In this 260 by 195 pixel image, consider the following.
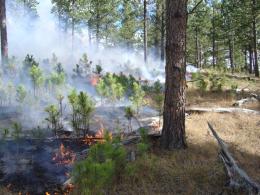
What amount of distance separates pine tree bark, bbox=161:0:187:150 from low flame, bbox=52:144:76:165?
5.97 ft

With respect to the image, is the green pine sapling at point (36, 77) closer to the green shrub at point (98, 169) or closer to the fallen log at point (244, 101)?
the fallen log at point (244, 101)

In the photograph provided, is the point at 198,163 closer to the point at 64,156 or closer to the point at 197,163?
the point at 197,163

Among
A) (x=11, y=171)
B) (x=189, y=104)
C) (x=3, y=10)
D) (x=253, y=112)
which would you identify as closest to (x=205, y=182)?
(x=11, y=171)

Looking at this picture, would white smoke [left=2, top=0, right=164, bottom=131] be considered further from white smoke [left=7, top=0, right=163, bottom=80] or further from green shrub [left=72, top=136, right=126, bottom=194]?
green shrub [left=72, top=136, right=126, bottom=194]

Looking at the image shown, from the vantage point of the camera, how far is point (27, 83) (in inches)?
505

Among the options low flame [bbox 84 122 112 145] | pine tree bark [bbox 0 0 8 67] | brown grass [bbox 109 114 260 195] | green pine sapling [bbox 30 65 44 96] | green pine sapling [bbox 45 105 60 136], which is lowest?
brown grass [bbox 109 114 260 195]

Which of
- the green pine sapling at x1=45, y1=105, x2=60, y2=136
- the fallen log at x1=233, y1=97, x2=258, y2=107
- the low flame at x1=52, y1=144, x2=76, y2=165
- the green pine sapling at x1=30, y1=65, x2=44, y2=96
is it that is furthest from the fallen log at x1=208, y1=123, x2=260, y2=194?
the green pine sapling at x1=30, y1=65, x2=44, y2=96

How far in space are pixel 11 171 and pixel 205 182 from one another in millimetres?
3461

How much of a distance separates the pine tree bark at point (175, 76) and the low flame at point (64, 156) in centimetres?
182

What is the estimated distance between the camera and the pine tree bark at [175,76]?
7.21 meters

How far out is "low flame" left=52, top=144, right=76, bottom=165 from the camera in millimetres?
7348

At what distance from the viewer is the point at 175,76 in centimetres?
723

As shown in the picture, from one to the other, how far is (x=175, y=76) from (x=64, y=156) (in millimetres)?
2719

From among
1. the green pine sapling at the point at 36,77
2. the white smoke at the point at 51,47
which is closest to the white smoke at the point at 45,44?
the white smoke at the point at 51,47
